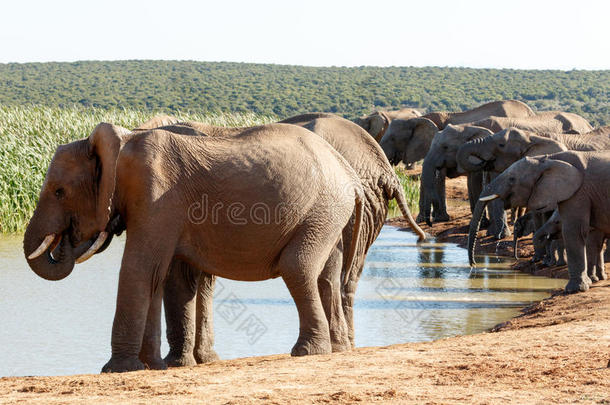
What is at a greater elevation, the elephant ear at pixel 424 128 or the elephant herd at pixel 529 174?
the elephant ear at pixel 424 128

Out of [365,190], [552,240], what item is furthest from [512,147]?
[365,190]

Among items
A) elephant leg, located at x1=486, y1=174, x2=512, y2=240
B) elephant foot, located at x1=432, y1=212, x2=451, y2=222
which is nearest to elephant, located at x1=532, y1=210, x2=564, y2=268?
elephant leg, located at x1=486, y1=174, x2=512, y2=240

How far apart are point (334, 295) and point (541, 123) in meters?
13.8

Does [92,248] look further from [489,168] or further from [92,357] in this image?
[489,168]

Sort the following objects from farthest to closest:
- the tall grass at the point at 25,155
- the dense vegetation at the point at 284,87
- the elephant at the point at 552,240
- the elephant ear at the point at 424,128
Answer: the dense vegetation at the point at 284,87, the elephant ear at the point at 424,128, the tall grass at the point at 25,155, the elephant at the point at 552,240

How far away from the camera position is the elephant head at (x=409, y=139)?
2450 centimetres

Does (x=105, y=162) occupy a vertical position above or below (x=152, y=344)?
above

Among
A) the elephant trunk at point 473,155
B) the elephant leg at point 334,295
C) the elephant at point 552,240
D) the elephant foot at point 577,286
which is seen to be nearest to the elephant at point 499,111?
the elephant trunk at point 473,155

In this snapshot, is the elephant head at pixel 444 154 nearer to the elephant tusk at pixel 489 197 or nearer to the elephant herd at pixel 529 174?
the elephant herd at pixel 529 174

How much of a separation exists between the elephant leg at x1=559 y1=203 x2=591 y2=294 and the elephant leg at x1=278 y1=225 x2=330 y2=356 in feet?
17.7

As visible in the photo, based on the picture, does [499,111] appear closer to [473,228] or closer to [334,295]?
[473,228]

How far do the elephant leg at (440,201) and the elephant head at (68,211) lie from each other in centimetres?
1327

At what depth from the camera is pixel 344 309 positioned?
→ 8.41 metres

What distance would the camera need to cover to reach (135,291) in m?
6.66
